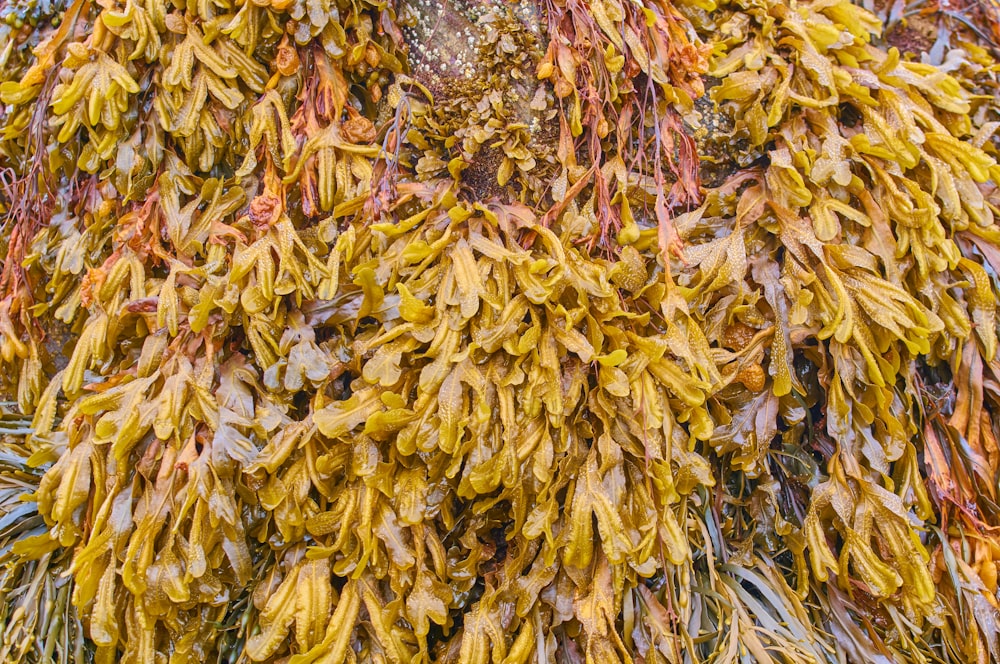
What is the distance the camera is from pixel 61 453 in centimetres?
125

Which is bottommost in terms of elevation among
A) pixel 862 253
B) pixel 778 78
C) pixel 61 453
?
pixel 61 453

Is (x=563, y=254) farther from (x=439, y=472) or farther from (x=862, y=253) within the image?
(x=862, y=253)

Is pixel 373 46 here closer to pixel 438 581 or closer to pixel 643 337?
pixel 643 337

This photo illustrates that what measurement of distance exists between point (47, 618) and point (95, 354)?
489 mm

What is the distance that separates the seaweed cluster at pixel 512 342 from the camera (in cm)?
111

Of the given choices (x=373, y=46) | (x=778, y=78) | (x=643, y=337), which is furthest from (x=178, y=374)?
(x=778, y=78)

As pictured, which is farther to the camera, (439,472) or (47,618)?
(47,618)

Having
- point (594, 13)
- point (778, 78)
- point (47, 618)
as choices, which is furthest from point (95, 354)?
→ point (778, 78)

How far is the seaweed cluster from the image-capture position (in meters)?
1.11

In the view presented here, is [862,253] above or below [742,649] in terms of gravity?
above

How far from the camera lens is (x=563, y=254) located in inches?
44.3

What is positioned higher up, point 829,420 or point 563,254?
point 563,254

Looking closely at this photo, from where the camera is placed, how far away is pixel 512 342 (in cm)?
110

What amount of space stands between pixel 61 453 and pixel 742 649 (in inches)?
49.8
